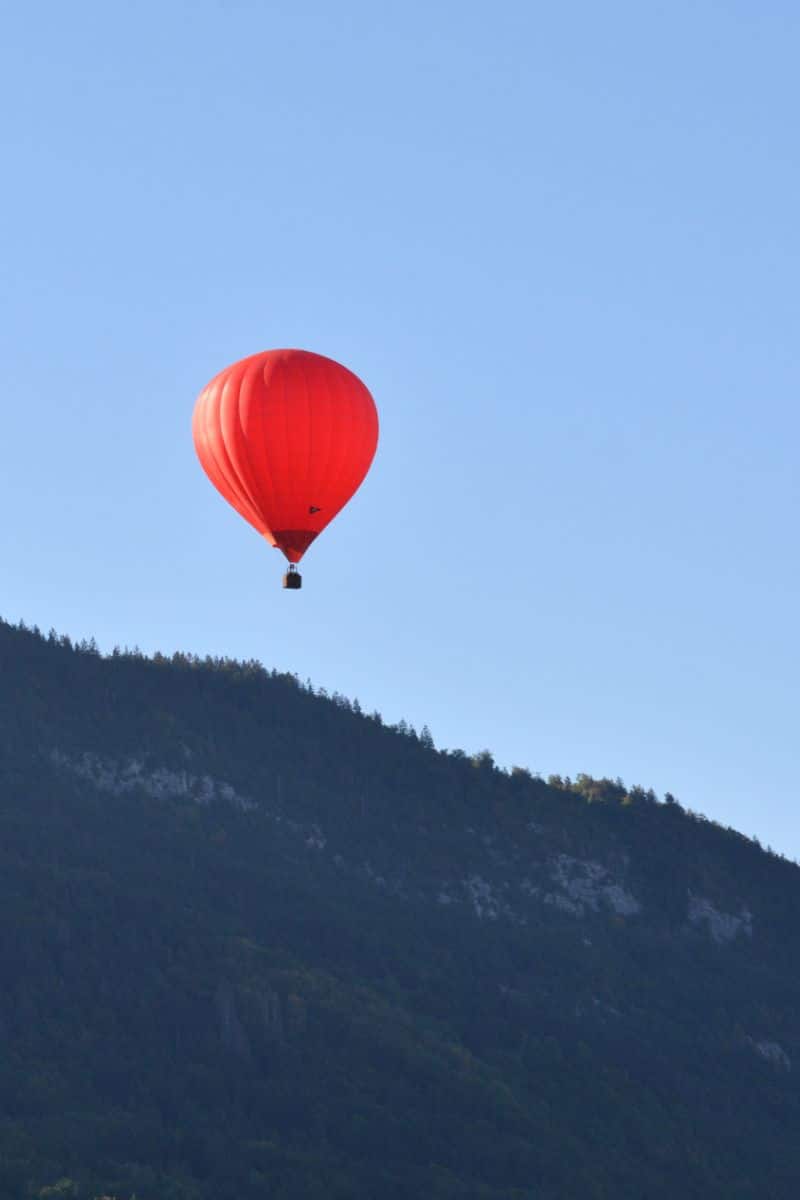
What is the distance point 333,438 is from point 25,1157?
3662 inches

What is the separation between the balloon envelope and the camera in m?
91.9

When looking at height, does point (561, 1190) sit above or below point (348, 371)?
below

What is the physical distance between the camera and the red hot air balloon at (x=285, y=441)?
301 feet

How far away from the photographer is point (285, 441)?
304 feet

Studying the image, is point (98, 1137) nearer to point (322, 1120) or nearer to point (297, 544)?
point (322, 1120)

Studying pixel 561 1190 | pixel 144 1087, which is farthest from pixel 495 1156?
pixel 144 1087

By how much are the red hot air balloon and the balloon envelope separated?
3 cm

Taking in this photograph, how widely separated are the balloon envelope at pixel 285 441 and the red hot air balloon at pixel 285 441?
0.10 feet

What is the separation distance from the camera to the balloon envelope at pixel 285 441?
301 ft

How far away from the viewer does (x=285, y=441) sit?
9269 cm

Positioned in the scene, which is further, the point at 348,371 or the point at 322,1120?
the point at 322,1120

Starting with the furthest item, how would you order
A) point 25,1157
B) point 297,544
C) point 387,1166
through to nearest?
point 387,1166, point 25,1157, point 297,544

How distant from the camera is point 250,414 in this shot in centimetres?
9300

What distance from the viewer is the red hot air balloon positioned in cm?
9188
